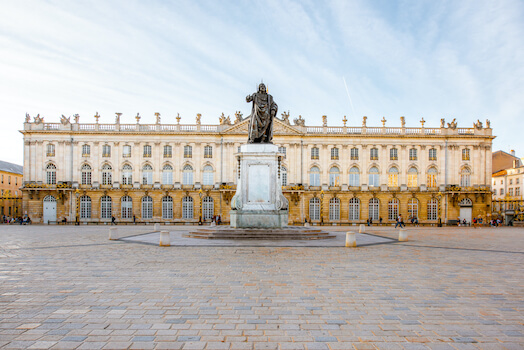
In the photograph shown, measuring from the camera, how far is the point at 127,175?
45.8 m

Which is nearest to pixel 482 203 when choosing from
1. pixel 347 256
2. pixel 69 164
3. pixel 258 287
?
pixel 347 256

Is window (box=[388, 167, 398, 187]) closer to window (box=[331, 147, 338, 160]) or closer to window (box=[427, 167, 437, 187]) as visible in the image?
window (box=[427, 167, 437, 187])

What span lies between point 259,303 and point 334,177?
4094 centimetres

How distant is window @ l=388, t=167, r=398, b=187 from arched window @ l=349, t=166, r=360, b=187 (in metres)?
4.05

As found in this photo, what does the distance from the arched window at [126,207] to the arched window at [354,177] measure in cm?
2844

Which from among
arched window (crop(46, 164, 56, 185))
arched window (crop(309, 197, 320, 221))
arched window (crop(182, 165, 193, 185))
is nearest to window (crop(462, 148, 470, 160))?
arched window (crop(309, 197, 320, 221))

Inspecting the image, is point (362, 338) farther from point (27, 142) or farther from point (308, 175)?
point (27, 142)

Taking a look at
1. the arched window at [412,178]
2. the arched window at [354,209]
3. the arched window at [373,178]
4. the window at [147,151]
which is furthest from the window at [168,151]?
the arched window at [412,178]

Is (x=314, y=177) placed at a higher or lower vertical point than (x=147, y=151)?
lower

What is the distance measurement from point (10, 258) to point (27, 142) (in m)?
40.0

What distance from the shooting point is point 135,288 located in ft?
25.5

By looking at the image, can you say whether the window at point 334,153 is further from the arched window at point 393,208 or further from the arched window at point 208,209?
the arched window at point 208,209

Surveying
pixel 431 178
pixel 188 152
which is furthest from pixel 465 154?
pixel 188 152

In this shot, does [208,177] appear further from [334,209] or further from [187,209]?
[334,209]
